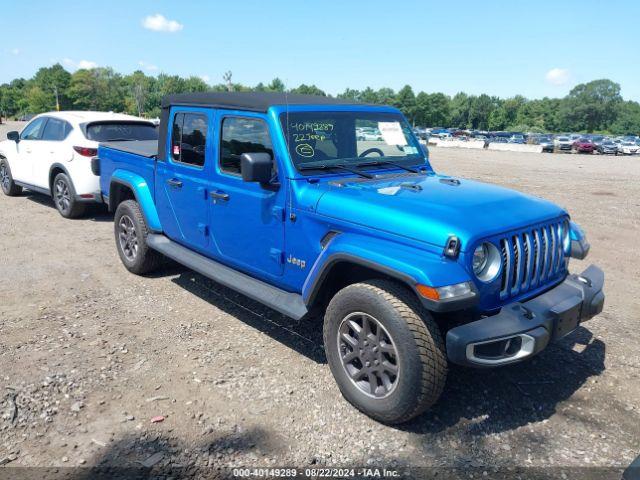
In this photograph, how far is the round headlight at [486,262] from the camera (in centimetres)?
303

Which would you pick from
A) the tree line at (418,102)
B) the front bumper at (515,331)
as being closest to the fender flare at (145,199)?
the front bumper at (515,331)

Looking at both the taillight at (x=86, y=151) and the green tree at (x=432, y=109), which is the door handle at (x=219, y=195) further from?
the green tree at (x=432, y=109)

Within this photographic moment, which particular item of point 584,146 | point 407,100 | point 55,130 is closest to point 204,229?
point 55,130

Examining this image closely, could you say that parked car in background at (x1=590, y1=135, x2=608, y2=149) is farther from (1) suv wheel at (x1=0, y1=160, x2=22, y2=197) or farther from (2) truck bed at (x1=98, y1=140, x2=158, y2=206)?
(2) truck bed at (x1=98, y1=140, x2=158, y2=206)

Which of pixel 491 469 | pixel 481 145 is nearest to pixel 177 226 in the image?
pixel 491 469

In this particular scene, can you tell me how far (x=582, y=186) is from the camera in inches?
579

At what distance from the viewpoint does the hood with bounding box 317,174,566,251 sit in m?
Result: 2.98

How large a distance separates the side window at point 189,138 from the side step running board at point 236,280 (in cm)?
88

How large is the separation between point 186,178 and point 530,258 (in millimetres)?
3067

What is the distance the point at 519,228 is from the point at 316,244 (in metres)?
1.34

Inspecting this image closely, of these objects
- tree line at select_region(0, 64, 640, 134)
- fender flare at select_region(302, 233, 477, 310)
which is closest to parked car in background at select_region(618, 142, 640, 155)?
fender flare at select_region(302, 233, 477, 310)

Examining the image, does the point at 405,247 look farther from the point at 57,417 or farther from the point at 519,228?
the point at 57,417

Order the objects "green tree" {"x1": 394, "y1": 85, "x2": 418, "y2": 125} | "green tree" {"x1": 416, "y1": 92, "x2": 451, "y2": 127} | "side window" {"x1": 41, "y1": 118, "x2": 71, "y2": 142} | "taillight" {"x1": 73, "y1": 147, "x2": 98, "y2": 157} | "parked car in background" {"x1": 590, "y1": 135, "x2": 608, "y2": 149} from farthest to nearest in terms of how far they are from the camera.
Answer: "green tree" {"x1": 416, "y1": 92, "x2": 451, "y2": 127}, "green tree" {"x1": 394, "y1": 85, "x2": 418, "y2": 125}, "parked car in background" {"x1": 590, "y1": 135, "x2": 608, "y2": 149}, "side window" {"x1": 41, "y1": 118, "x2": 71, "y2": 142}, "taillight" {"x1": 73, "y1": 147, "x2": 98, "y2": 157}

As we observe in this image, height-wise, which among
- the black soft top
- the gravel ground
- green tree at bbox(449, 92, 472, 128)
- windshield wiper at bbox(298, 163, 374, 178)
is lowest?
the gravel ground
